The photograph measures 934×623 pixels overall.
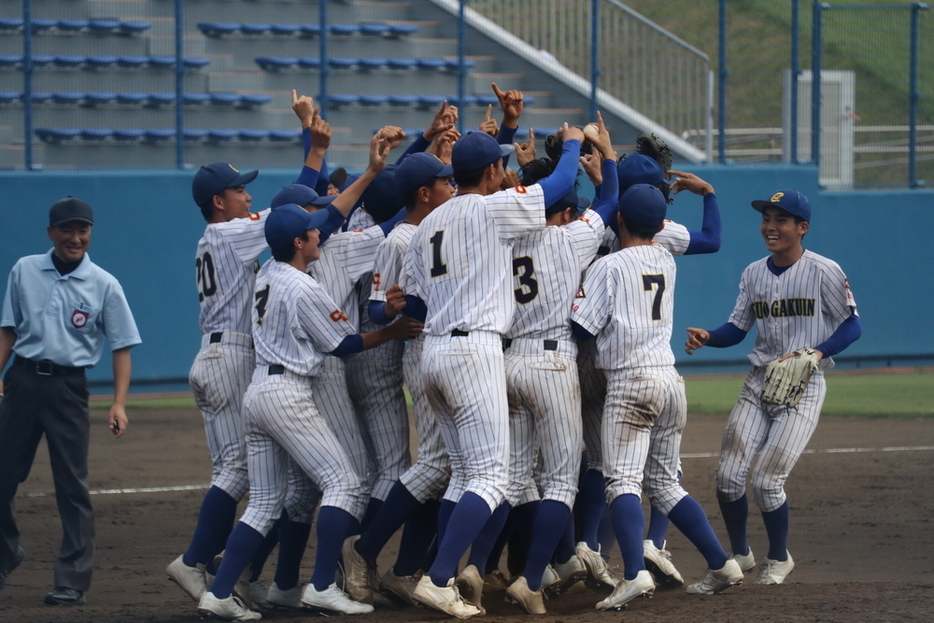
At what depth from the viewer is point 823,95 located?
14062 millimetres

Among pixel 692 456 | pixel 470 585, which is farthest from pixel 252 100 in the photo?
pixel 470 585

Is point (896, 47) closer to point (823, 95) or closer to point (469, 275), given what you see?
point (823, 95)

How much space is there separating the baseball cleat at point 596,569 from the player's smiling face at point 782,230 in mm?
1718

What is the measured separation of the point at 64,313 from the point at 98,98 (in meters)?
7.53

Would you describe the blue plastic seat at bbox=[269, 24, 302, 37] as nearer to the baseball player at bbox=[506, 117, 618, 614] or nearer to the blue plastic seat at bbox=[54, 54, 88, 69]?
the blue plastic seat at bbox=[54, 54, 88, 69]

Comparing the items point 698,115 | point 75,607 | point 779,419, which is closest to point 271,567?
point 75,607

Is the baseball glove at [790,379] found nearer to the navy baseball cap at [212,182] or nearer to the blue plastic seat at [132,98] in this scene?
the navy baseball cap at [212,182]

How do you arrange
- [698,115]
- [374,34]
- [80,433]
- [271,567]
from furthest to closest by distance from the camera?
[374,34] < [698,115] < [271,567] < [80,433]

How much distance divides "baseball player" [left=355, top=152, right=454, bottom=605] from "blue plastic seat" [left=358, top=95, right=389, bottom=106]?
8549 millimetres

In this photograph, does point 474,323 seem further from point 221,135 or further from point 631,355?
point 221,135

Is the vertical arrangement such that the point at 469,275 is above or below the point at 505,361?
above

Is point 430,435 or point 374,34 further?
point 374,34

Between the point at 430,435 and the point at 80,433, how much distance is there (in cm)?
171

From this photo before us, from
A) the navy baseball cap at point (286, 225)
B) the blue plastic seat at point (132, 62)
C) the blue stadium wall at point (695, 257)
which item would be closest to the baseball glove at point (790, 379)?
the navy baseball cap at point (286, 225)
